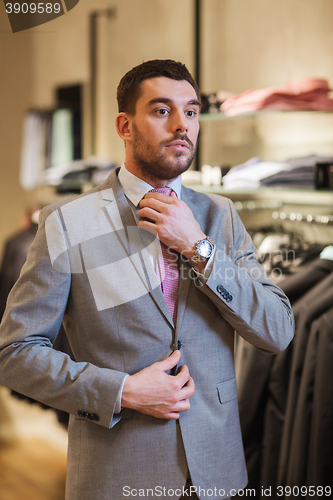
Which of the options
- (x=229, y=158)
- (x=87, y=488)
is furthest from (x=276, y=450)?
(x=229, y=158)

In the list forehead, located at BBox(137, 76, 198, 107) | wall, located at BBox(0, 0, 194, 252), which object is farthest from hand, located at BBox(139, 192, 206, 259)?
wall, located at BBox(0, 0, 194, 252)

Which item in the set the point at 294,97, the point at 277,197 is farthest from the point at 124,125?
the point at 277,197

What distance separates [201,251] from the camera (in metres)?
1.00

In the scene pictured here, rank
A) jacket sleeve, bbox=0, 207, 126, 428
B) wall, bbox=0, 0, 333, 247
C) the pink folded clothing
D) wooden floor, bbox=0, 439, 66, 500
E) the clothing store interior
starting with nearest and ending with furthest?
jacket sleeve, bbox=0, 207, 126, 428, the clothing store interior, the pink folded clothing, wall, bbox=0, 0, 333, 247, wooden floor, bbox=0, 439, 66, 500

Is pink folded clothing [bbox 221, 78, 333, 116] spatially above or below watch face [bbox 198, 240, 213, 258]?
above

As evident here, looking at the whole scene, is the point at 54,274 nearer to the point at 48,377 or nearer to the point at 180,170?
the point at 48,377

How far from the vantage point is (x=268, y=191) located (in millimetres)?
1816

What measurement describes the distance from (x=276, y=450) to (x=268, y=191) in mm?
911

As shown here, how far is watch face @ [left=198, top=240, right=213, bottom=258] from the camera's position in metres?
1.00

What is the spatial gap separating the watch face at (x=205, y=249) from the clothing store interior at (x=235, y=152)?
0.46 metres

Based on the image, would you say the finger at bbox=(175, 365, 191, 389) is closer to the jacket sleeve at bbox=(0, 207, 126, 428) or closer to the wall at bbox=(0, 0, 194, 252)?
the jacket sleeve at bbox=(0, 207, 126, 428)

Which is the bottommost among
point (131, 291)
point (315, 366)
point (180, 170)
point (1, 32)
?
point (315, 366)

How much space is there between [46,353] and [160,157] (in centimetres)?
47

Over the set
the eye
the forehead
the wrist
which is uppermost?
the forehead
